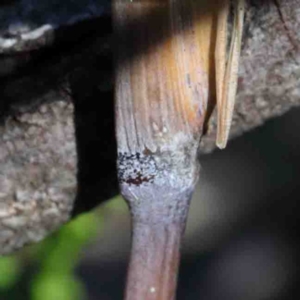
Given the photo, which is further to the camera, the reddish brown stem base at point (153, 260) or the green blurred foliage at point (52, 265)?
the green blurred foliage at point (52, 265)

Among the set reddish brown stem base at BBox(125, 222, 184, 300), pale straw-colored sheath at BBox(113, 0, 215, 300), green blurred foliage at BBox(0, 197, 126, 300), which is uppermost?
pale straw-colored sheath at BBox(113, 0, 215, 300)

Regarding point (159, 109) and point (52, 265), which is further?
point (52, 265)

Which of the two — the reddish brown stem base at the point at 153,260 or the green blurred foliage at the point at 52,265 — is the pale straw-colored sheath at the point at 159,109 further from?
the green blurred foliage at the point at 52,265

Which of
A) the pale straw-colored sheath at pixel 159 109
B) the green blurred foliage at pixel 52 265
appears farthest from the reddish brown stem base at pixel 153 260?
the green blurred foliage at pixel 52 265

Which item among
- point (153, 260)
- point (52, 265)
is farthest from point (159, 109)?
point (52, 265)

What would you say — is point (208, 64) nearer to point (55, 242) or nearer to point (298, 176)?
point (55, 242)

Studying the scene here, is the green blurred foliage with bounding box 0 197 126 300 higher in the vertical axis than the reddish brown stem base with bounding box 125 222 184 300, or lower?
lower

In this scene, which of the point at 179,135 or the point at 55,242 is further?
the point at 55,242

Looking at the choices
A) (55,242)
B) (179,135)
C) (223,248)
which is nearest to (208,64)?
(179,135)

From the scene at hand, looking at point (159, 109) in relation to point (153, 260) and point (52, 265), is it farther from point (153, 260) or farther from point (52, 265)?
point (52, 265)

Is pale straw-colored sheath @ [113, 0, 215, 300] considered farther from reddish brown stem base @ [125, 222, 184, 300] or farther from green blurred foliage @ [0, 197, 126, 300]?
green blurred foliage @ [0, 197, 126, 300]

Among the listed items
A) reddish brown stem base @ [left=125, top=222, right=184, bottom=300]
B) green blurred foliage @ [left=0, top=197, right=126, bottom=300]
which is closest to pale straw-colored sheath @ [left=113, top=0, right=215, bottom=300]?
reddish brown stem base @ [left=125, top=222, right=184, bottom=300]
